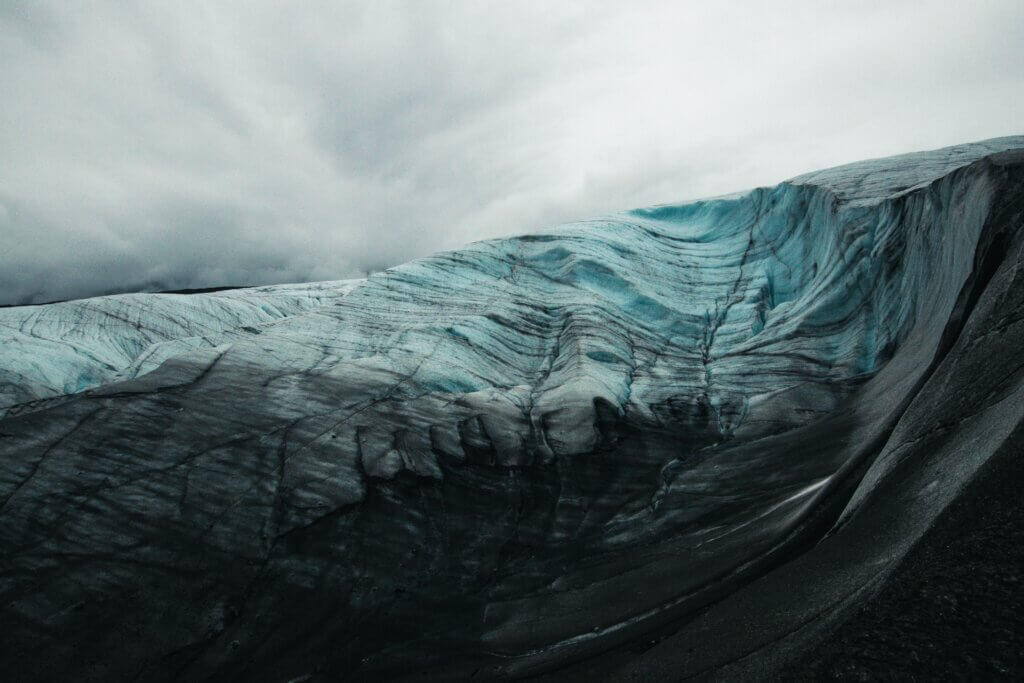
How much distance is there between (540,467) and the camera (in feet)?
34.8

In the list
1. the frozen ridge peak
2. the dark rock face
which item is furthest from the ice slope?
the dark rock face

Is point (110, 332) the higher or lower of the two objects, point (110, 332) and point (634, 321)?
the higher

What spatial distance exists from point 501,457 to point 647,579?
393cm

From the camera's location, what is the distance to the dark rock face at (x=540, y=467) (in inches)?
221

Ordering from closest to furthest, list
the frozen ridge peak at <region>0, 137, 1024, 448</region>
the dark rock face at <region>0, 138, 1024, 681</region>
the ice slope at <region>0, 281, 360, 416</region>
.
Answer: the dark rock face at <region>0, 138, 1024, 681</region>, the frozen ridge peak at <region>0, 137, 1024, 448</region>, the ice slope at <region>0, 281, 360, 416</region>

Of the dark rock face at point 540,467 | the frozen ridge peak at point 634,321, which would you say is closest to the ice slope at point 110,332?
the frozen ridge peak at point 634,321

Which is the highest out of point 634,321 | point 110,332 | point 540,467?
point 110,332

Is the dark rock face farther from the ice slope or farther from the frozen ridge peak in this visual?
the ice slope

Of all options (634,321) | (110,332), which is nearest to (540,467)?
(634,321)

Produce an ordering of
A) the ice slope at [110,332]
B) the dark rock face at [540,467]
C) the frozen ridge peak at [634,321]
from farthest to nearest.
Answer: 1. the ice slope at [110,332]
2. the frozen ridge peak at [634,321]
3. the dark rock face at [540,467]

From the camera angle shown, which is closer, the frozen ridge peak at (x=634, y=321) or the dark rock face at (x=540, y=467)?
the dark rock face at (x=540, y=467)

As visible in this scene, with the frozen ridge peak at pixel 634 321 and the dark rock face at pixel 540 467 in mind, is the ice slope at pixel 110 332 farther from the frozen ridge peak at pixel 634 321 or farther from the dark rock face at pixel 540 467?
the dark rock face at pixel 540 467

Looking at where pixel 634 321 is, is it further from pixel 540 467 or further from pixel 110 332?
pixel 110 332

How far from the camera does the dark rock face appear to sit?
18.4 feet
